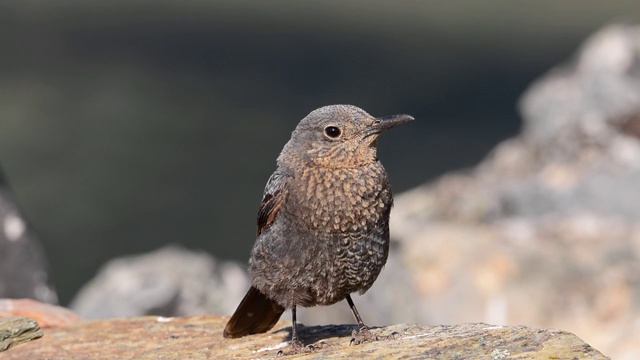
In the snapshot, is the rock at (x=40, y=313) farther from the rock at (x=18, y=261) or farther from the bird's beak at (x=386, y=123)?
the bird's beak at (x=386, y=123)

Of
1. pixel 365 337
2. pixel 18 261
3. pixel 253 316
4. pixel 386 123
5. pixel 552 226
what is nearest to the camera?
pixel 365 337

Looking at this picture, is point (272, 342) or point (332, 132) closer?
point (332, 132)

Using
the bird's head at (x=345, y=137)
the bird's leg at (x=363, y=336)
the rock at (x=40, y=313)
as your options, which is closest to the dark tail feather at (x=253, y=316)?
the bird's leg at (x=363, y=336)

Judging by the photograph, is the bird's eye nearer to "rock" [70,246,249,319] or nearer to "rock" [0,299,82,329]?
"rock" [0,299,82,329]

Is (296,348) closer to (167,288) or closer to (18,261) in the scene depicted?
(18,261)

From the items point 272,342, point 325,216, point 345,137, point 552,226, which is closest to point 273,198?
point 325,216

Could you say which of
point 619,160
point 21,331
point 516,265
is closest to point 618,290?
point 516,265

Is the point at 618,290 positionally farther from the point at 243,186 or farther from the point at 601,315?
the point at 243,186
